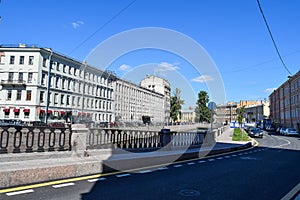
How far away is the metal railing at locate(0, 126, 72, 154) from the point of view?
8.00 m

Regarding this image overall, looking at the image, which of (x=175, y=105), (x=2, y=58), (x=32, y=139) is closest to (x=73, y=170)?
(x=32, y=139)

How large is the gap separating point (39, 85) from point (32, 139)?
47141 mm

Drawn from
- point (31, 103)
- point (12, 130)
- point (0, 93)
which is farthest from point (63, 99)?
point (12, 130)

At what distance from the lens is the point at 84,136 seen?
29.3 feet

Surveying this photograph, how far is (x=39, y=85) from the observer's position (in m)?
51.4

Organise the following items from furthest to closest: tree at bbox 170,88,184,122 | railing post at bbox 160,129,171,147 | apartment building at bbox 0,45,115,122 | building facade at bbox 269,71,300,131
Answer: tree at bbox 170,88,184,122
building facade at bbox 269,71,300,131
apartment building at bbox 0,45,115,122
railing post at bbox 160,129,171,147

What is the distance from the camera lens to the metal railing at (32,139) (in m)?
8.00

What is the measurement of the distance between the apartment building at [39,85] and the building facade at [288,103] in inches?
1734

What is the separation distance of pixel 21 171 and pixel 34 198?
107 cm

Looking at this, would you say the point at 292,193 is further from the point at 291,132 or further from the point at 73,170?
the point at 291,132

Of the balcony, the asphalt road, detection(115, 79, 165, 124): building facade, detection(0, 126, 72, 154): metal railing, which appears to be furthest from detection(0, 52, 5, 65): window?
the asphalt road

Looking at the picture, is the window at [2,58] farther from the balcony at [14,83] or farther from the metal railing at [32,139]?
the metal railing at [32,139]

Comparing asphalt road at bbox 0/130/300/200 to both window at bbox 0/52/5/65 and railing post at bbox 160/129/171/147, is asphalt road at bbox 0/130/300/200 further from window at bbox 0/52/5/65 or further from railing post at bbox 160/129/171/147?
window at bbox 0/52/5/65

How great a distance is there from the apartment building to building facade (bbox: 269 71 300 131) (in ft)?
145
